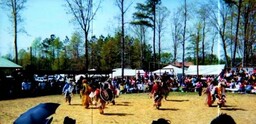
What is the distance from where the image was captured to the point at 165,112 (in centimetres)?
1551

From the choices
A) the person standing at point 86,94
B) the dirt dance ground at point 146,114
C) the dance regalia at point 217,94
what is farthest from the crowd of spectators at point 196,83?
the dirt dance ground at point 146,114

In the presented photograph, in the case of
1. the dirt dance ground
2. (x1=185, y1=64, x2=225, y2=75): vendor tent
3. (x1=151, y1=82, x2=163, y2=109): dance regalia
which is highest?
(x1=185, y1=64, x2=225, y2=75): vendor tent

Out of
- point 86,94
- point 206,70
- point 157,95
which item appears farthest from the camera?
point 206,70

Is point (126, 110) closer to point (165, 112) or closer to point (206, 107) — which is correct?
point (165, 112)

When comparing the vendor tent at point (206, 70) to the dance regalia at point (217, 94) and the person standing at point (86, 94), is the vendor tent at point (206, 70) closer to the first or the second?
the dance regalia at point (217, 94)

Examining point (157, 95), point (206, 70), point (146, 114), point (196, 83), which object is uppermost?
point (206, 70)

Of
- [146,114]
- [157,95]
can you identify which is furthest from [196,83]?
[146,114]

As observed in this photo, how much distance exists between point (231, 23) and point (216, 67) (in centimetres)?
725

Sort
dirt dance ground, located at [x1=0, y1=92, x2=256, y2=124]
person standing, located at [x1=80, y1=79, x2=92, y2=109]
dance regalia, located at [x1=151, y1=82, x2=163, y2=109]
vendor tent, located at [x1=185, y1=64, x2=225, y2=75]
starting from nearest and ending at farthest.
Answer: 1. dirt dance ground, located at [x1=0, y1=92, x2=256, y2=124]
2. dance regalia, located at [x1=151, y1=82, x2=163, y2=109]
3. person standing, located at [x1=80, y1=79, x2=92, y2=109]
4. vendor tent, located at [x1=185, y1=64, x2=225, y2=75]

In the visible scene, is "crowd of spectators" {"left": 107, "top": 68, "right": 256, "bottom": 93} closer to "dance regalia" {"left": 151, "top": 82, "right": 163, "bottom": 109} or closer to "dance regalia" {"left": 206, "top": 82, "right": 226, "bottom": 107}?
"dance regalia" {"left": 206, "top": 82, "right": 226, "bottom": 107}

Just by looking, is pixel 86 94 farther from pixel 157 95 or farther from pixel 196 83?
→ pixel 196 83

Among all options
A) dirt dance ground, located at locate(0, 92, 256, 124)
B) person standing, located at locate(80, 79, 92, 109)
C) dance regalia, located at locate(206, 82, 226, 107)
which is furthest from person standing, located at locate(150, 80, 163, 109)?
person standing, located at locate(80, 79, 92, 109)

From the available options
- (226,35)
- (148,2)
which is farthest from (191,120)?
(226,35)

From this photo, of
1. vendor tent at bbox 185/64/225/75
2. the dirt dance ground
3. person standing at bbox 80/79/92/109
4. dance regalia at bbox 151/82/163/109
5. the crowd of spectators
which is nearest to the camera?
the dirt dance ground
